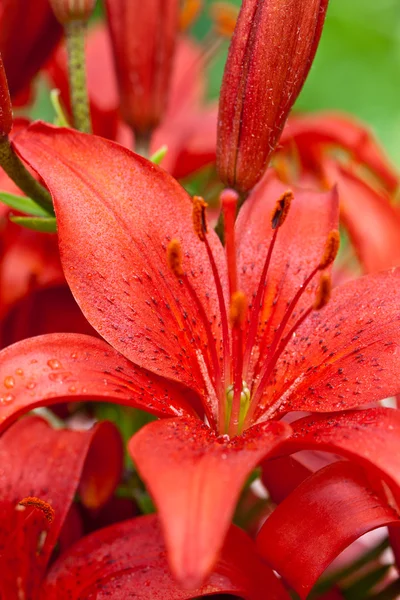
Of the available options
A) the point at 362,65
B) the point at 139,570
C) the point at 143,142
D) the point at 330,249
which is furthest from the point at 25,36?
the point at 362,65

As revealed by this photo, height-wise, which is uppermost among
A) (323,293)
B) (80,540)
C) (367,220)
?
(323,293)

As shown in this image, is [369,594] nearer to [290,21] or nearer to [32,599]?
[32,599]

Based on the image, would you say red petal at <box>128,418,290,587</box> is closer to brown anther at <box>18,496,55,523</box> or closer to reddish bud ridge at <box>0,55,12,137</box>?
brown anther at <box>18,496,55,523</box>

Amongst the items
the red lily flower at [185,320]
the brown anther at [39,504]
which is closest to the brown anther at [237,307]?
the red lily flower at [185,320]

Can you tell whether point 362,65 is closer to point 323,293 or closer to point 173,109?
point 173,109

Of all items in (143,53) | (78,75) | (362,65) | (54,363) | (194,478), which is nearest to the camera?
(194,478)

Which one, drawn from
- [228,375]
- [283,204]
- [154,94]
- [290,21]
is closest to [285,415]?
[228,375]
